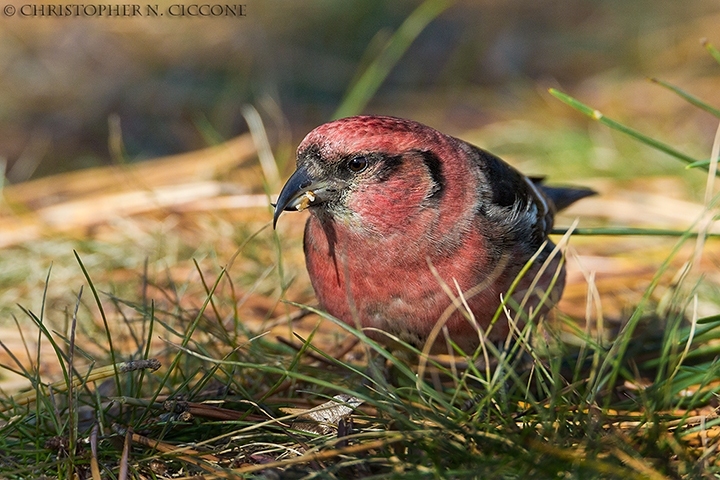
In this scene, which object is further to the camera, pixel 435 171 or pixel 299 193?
pixel 435 171

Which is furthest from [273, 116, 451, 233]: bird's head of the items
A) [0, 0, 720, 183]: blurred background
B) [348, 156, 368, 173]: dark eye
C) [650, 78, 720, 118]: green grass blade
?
[0, 0, 720, 183]: blurred background

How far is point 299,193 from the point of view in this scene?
2785 mm

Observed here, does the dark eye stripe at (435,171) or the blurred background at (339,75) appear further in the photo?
the blurred background at (339,75)

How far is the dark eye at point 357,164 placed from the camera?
2.80 m

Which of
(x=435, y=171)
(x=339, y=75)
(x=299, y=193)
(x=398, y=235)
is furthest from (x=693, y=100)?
(x=339, y=75)

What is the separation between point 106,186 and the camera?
5.42m

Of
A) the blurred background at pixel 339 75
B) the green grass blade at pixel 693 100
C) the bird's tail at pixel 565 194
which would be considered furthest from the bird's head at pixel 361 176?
the blurred background at pixel 339 75

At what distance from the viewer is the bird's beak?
2.76 m

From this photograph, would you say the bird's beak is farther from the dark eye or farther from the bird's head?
the dark eye

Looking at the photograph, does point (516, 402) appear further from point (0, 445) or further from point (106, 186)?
point (106, 186)

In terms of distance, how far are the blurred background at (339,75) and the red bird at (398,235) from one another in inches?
115

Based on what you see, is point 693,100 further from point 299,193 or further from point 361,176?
point 299,193

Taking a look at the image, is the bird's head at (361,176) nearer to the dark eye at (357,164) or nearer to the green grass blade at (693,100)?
the dark eye at (357,164)

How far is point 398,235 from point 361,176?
24cm
